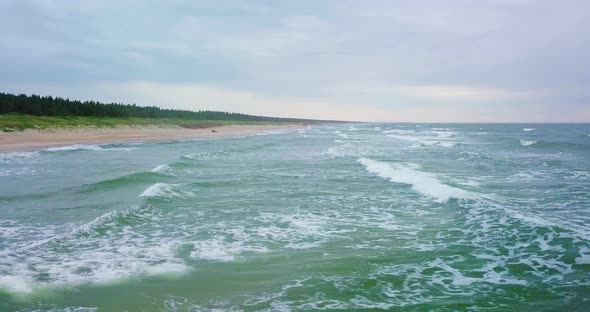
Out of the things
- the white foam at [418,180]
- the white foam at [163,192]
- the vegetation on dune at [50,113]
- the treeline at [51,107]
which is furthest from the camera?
the treeline at [51,107]

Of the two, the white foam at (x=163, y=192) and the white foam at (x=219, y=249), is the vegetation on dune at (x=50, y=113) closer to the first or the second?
the white foam at (x=163, y=192)

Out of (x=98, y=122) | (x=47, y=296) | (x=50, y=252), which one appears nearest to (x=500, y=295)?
(x=47, y=296)

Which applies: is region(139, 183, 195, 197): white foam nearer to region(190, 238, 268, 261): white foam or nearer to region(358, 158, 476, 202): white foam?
region(190, 238, 268, 261): white foam

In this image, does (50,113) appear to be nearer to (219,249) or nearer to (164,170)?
(164,170)

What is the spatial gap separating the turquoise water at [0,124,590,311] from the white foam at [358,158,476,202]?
13 cm

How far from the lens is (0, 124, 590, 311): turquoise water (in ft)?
22.6

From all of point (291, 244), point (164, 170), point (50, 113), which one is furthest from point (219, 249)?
point (50, 113)

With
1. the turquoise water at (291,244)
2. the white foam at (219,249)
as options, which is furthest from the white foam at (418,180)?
the white foam at (219,249)

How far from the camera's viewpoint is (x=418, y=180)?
63.3 ft

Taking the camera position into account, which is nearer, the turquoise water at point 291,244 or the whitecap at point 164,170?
the turquoise water at point 291,244

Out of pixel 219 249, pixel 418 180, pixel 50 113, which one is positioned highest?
pixel 50 113

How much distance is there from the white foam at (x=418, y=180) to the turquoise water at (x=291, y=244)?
0.13m

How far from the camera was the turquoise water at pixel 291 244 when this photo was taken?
6.88 m

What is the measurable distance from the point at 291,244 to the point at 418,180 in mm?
10739
